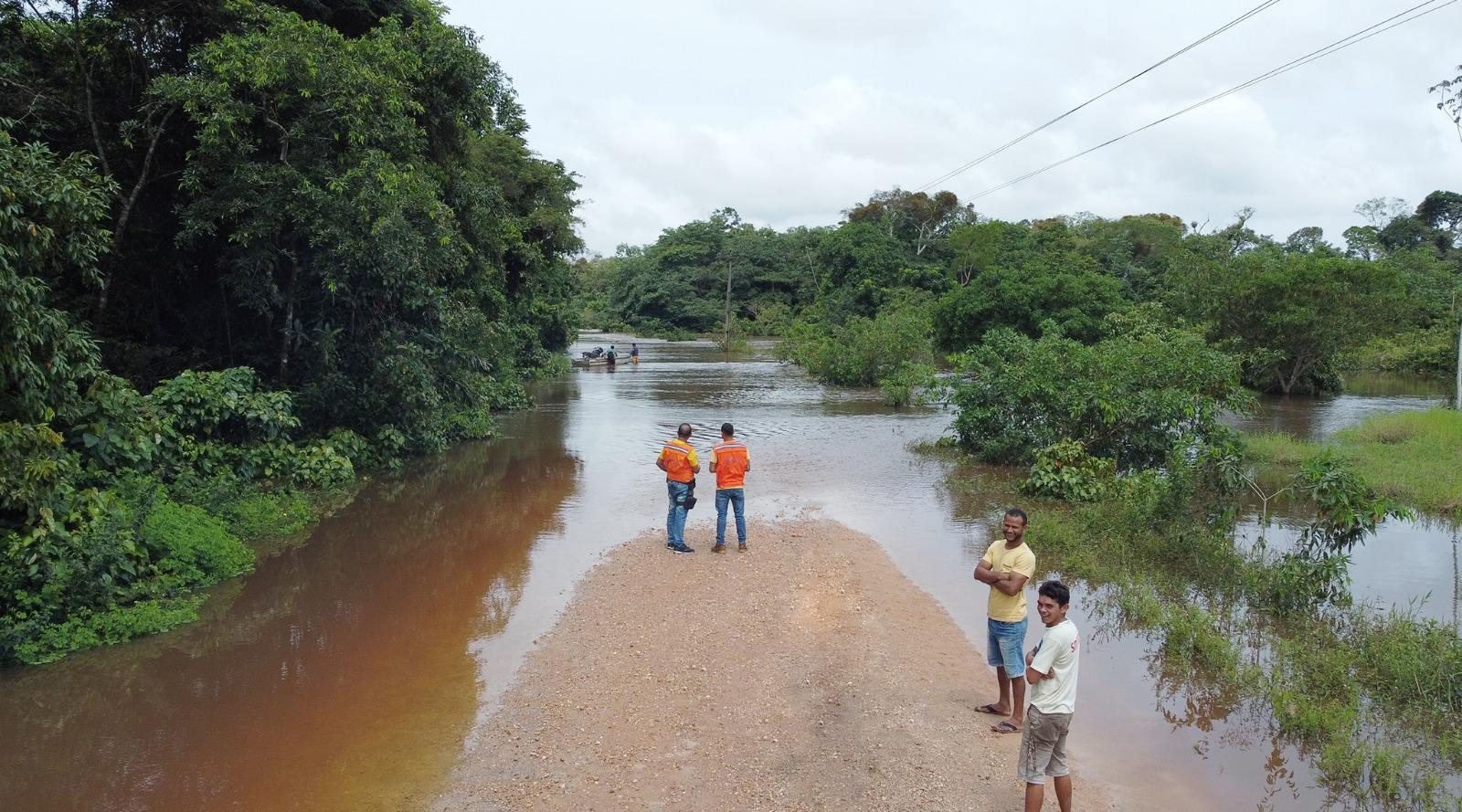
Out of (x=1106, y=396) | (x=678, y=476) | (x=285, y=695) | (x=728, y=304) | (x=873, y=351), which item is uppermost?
(x=728, y=304)

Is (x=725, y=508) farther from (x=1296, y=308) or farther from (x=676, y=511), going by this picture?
(x=1296, y=308)

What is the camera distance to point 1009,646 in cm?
608

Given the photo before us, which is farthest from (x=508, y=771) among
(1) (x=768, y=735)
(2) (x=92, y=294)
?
(2) (x=92, y=294)

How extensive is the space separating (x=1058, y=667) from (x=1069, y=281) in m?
37.0

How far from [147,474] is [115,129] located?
19.7ft

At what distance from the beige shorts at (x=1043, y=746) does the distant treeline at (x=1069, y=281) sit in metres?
13.9

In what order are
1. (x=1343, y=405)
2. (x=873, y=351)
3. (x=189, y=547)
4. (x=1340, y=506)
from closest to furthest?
(x=1340, y=506), (x=189, y=547), (x=1343, y=405), (x=873, y=351)

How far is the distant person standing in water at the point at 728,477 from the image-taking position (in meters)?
10.3

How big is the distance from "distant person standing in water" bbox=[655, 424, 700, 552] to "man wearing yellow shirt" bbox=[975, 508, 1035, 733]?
4695mm

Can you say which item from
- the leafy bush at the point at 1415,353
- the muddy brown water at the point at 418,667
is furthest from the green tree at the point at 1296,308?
the muddy brown water at the point at 418,667

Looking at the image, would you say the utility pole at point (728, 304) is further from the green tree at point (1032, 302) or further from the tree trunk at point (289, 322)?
the tree trunk at point (289, 322)

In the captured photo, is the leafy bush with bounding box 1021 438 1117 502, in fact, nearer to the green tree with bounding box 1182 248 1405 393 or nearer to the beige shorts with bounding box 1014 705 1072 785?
the beige shorts with bounding box 1014 705 1072 785

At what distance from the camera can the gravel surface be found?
532 cm

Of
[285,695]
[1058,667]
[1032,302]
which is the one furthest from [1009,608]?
[1032,302]
